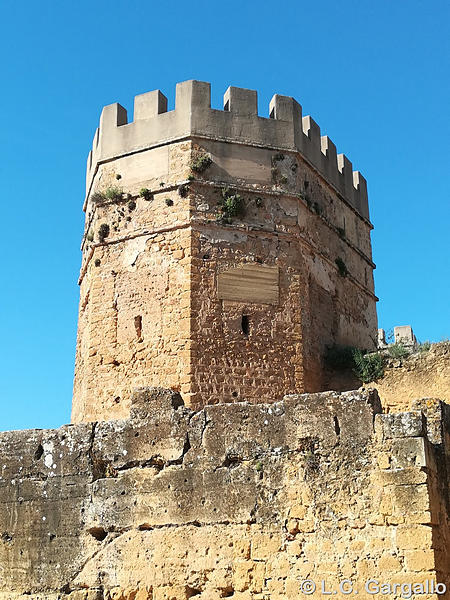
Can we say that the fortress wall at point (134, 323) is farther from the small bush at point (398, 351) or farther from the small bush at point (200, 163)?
the small bush at point (398, 351)

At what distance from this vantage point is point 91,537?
768cm

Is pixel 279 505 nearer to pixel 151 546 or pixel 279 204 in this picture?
pixel 151 546

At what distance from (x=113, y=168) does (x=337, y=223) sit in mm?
4817

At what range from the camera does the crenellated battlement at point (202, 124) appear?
15.0 metres

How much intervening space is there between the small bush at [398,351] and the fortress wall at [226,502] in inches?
294

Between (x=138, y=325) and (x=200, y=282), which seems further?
(x=138, y=325)

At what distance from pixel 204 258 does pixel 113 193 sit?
2371 mm

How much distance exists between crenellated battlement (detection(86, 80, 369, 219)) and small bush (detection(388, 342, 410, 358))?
388cm

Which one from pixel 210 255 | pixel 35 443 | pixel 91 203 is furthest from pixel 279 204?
pixel 35 443

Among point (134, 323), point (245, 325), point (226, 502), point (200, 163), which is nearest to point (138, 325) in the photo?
point (134, 323)

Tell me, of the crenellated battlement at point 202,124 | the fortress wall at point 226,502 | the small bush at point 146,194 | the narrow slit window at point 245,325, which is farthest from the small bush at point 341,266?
the fortress wall at point 226,502

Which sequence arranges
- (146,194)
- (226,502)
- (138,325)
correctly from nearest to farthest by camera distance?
1. (226,502)
2. (138,325)
3. (146,194)

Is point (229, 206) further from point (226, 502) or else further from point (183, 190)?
point (226, 502)

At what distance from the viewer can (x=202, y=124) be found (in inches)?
587
